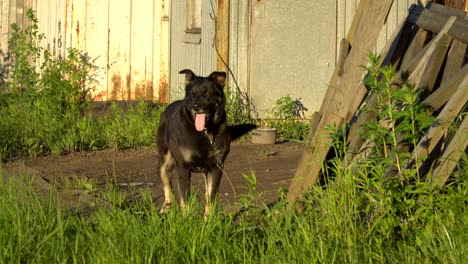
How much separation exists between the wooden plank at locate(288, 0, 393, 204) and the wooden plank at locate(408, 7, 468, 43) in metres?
0.55

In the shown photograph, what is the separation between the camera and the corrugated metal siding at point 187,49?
45.8 ft

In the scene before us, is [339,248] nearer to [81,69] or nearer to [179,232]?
[179,232]

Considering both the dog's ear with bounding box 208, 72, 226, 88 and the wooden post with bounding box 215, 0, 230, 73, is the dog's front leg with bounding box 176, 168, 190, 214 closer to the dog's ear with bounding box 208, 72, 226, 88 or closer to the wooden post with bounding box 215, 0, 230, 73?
the dog's ear with bounding box 208, 72, 226, 88

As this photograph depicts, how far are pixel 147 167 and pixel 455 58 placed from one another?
5.01 metres

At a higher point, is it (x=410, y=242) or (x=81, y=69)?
(x=81, y=69)

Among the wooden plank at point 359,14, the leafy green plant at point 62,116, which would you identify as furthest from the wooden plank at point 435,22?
the leafy green plant at point 62,116

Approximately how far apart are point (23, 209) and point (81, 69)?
9.66 metres

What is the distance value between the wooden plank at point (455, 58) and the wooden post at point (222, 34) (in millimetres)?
6811

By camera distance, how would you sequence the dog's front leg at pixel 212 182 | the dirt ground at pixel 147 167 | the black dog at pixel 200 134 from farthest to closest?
the dirt ground at pixel 147 167 → the black dog at pixel 200 134 → the dog's front leg at pixel 212 182

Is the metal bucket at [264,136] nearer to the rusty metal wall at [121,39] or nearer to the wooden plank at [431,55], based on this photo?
the rusty metal wall at [121,39]

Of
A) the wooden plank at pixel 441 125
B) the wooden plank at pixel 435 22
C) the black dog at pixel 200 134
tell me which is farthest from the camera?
the black dog at pixel 200 134

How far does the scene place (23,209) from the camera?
624 centimetres

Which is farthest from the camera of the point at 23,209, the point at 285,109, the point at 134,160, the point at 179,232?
the point at 285,109

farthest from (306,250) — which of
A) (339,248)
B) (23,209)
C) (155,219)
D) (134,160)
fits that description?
(134,160)
